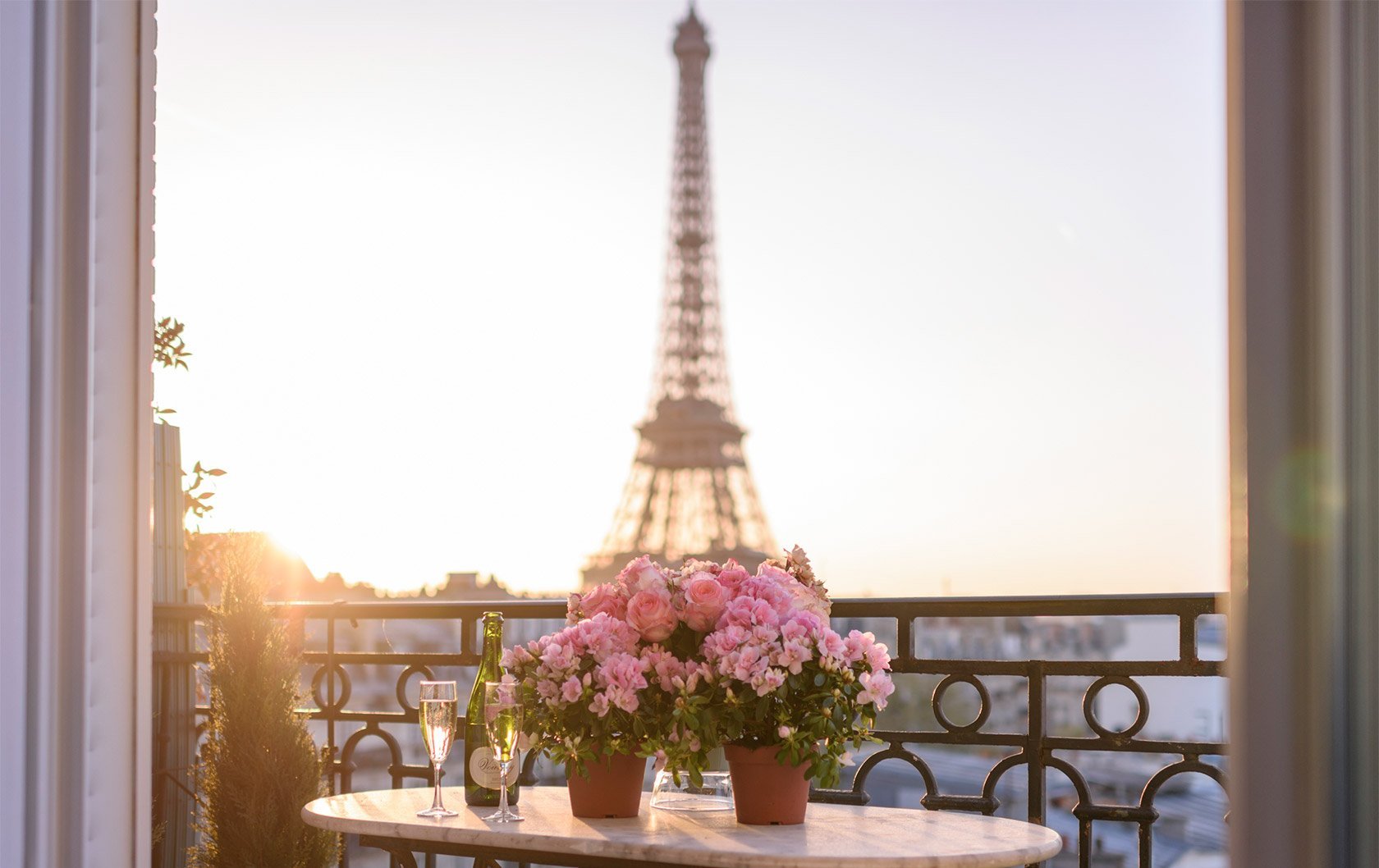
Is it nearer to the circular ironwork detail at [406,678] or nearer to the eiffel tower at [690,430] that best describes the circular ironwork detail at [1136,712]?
the circular ironwork detail at [406,678]

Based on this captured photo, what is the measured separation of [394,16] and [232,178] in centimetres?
226

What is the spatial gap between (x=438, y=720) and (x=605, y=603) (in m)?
0.32

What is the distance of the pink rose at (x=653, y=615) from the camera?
1.92 m

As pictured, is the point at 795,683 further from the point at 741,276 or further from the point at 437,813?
the point at 741,276

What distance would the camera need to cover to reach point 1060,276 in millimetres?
35031

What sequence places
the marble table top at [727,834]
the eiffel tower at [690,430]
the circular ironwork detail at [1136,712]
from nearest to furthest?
the marble table top at [727,834] → the circular ironwork detail at [1136,712] → the eiffel tower at [690,430]

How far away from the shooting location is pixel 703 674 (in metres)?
1.86

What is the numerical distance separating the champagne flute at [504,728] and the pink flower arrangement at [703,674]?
3 centimetres

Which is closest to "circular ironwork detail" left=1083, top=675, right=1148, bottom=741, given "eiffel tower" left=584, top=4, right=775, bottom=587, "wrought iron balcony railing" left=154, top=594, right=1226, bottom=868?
"wrought iron balcony railing" left=154, top=594, right=1226, bottom=868

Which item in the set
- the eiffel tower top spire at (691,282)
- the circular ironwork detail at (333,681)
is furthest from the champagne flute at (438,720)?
the eiffel tower top spire at (691,282)

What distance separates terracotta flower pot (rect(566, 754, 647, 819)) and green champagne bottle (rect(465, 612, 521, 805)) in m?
0.12

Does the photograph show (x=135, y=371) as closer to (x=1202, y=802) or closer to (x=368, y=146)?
(x=368, y=146)

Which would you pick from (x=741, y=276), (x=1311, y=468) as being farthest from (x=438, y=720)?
(x=741, y=276)

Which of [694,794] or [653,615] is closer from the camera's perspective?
[653,615]
